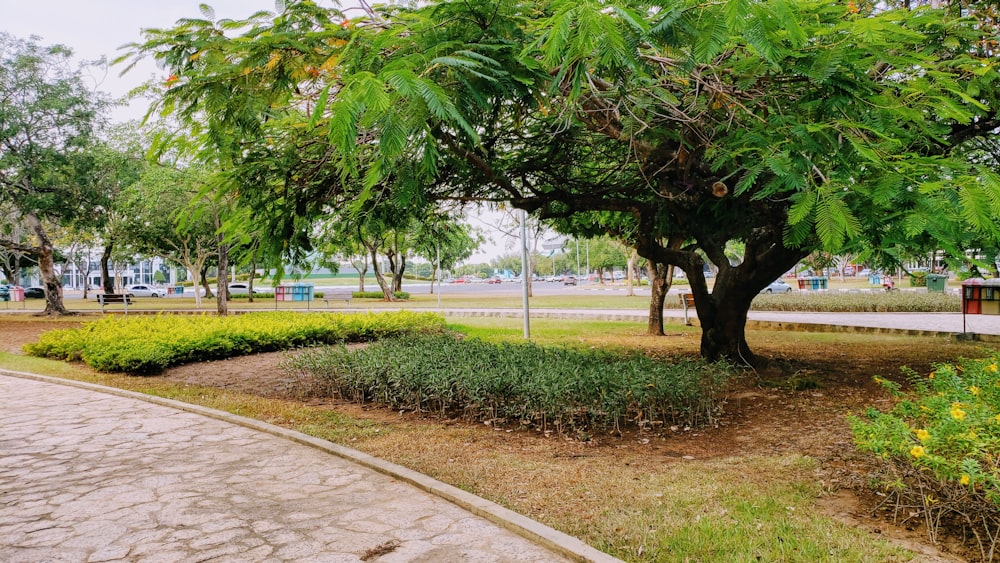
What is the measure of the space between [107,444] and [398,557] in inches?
168

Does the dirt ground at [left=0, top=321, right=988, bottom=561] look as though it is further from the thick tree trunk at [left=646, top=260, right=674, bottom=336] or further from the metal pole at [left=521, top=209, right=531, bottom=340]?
the metal pole at [left=521, top=209, right=531, bottom=340]

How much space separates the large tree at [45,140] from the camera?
62.2 ft

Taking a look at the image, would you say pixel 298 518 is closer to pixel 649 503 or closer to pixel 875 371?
pixel 649 503

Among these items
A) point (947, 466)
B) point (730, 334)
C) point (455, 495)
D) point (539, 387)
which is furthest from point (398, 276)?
point (947, 466)

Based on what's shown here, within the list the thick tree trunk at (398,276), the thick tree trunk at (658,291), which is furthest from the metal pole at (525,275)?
the thick tree trunk at (398,276)

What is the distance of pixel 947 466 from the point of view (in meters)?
3.55

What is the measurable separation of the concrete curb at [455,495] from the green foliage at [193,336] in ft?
13.0

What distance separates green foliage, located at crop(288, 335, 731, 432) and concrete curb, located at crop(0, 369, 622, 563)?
148 centimetres

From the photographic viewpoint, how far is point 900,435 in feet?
12.9

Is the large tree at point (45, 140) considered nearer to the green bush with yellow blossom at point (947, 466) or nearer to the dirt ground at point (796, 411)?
the dirt ground at point (796, 411)

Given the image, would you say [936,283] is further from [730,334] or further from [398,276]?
[398,276]

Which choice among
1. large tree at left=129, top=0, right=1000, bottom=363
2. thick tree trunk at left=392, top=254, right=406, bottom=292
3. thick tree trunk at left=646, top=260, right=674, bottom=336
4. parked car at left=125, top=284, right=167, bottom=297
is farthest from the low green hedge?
parked car at left=125, top=284, right=167, bottom=297

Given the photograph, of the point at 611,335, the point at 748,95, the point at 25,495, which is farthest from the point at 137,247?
the point at 748,95

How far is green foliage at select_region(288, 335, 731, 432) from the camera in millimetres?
6465
